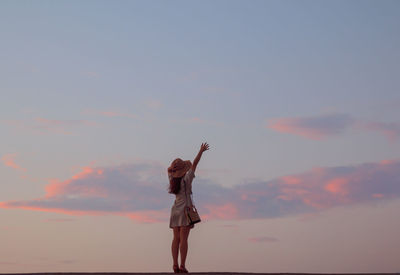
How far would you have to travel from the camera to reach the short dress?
1789 cm

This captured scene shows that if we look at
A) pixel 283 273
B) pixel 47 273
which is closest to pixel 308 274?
pixel 283 273

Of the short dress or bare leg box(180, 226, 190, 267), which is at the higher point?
the short dress

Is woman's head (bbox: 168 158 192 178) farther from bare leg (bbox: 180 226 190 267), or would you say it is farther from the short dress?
bare leg (bbox: 180 226 190 267)

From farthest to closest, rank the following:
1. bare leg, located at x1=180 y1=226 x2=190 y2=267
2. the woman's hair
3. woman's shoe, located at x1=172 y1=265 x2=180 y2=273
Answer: the woman's hair, woman's shoe, located at x1=172 y1=265 x2=180 y2=273, bare leg, located at x1=180 y1=226 x2=190 y2=267

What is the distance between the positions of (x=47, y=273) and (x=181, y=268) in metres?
3.99

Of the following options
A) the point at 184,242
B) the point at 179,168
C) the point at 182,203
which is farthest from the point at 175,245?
the point at 179,168

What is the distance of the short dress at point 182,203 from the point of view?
17891 millimetres

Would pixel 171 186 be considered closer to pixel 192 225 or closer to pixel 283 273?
pixel 192 225

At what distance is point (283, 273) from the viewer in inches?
682

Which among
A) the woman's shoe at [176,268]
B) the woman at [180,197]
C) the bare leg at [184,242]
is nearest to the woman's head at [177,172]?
the woman at [180,197]

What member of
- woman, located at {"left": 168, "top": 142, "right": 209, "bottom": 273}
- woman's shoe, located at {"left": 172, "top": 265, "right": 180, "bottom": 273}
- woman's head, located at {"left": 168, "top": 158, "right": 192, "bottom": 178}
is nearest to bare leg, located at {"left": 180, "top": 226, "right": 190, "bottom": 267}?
woman, located at {"left": 168, "top": 142, "right": 209, "bottom": 273}

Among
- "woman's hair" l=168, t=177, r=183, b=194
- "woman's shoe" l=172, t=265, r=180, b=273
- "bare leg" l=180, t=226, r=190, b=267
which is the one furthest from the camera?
"woman's hair" l=168, t=177, r=183, b=194

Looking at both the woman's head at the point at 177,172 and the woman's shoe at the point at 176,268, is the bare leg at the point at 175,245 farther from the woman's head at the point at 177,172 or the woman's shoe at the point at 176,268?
the woman's head at the point at 177,172

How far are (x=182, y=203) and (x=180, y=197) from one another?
0.18 m
